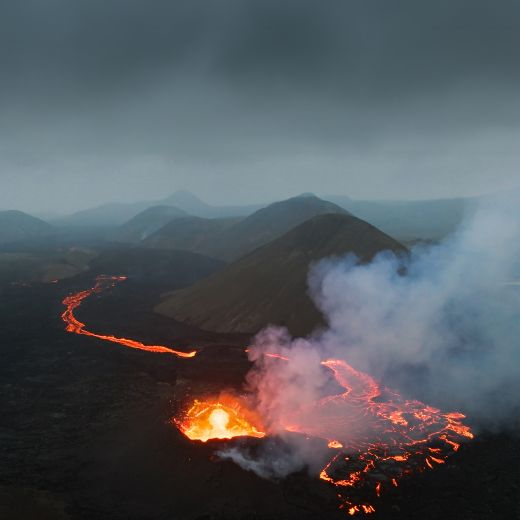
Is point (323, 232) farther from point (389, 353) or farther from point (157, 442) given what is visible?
point (157, 442)

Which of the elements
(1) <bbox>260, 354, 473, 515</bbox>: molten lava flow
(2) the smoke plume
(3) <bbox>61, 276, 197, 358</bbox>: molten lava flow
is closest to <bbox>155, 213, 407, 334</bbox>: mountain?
(2) the smoke plume

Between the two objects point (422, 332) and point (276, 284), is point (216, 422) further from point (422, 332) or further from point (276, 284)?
point (276, 284)

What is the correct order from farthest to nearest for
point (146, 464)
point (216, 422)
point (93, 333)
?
point (93, 333)
point (216, 422)
point (146, 464)

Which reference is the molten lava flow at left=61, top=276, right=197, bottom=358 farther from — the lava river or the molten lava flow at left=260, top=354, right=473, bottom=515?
the molten lava flow at left=260, top=354, right=473, bottom=515

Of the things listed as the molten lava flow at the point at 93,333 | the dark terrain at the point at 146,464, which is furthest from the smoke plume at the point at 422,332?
the molten lava flow at the point at 93,333

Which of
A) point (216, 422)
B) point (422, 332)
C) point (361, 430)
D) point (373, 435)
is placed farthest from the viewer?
point (422, 332)

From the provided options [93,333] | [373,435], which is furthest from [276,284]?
[373,435]

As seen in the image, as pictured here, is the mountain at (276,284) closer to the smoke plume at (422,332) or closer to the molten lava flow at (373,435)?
the smoke plume at (422,332)
